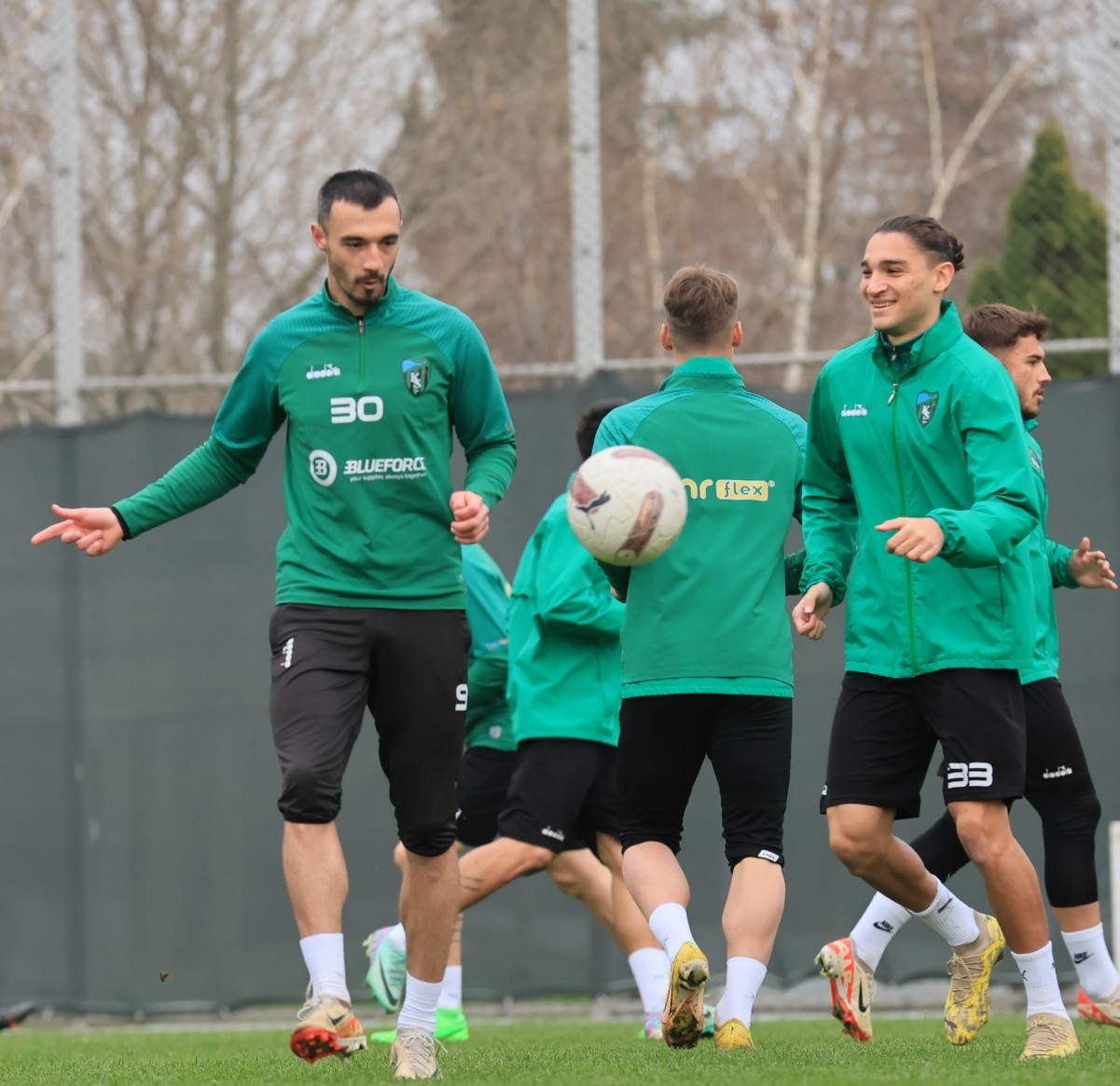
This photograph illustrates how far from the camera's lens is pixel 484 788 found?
295 inches

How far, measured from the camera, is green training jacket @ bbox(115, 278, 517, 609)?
484 cm

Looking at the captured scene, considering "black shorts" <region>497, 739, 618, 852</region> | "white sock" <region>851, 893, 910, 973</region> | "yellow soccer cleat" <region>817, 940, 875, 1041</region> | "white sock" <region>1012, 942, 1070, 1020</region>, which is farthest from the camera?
"black shorts" <region>497, 739, 618, 852</region>

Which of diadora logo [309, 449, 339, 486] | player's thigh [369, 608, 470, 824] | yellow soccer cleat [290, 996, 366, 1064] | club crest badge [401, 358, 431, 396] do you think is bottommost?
yellow soccer cleat [290, 996, 366, 1064]

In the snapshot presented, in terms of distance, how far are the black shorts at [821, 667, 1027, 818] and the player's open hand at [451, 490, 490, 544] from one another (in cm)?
127

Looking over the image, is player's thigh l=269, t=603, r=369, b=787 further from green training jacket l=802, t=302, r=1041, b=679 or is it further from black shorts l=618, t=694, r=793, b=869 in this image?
green training jacket l=802, t=302, r=1041, b=679

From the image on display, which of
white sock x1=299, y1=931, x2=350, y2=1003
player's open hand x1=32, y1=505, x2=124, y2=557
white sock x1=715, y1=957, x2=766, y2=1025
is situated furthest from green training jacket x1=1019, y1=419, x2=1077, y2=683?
player's open hand x1=32, y1=505, x2=124, y2=557

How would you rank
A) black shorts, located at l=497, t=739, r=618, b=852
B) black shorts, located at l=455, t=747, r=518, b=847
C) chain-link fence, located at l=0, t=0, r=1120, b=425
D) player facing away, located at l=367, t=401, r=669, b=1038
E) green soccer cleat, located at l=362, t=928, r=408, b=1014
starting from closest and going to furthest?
player facing away, located at l=367, t=401, r=669, b=1038 < black shorts, located at l=497, t=739, r=618, b=852 < green soccer cleat, located at l=362, t=928, r=408, b=1014 < black shorts, located at l=455, t=747, r=518, b=847 < chain-link fence, located at l=0, t=0, r=1120, b=425

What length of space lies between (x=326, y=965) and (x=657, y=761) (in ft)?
4.13

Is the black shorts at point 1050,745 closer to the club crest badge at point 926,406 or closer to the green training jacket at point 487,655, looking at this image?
the club crest badge at point 926,406

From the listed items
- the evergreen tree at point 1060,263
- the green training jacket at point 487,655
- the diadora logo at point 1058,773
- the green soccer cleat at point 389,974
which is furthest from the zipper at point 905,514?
the evergreen tree at point 1060,263

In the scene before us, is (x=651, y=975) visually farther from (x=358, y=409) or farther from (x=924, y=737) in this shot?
(x=358, y=409)

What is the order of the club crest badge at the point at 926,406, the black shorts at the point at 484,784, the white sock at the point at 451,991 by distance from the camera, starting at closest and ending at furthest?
the club crest badge at the point at 926,406, the white sock at the point at 451,991, the black shorts at the point at 484,784

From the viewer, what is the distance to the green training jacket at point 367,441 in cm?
484

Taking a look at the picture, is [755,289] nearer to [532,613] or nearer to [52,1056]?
[532,613]
